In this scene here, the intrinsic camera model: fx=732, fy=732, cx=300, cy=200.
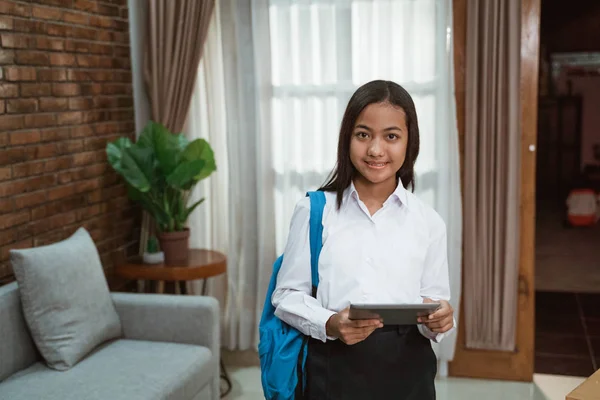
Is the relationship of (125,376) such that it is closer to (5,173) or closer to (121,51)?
(5,173)

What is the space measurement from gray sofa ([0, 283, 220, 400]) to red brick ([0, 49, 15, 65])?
90 centimetres

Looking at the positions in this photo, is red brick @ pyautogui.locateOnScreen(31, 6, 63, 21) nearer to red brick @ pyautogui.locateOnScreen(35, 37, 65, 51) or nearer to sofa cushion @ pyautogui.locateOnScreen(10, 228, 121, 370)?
red brick @ pyautogui.locateOnScreen(35, 37, 65, 51)

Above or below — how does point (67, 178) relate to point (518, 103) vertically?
below

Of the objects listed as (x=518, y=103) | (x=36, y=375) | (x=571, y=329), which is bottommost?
(x=571, y=329)

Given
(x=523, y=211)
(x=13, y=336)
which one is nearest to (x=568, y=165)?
(x=523, y=211)

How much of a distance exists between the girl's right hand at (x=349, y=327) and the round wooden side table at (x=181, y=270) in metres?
2.08

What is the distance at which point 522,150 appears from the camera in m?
3.67

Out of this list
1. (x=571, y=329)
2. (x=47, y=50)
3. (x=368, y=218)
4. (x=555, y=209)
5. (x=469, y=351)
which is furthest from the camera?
(x=555, y=209)

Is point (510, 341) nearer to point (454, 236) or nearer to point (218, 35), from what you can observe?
point (454, 236)

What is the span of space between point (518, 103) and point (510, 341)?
1232 mm

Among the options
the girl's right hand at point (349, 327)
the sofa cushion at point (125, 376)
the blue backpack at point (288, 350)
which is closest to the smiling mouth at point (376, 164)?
the blue backpack at point (288, 350)

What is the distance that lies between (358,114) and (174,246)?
2.18 m

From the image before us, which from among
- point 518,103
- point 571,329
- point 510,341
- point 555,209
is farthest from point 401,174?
point 555,209

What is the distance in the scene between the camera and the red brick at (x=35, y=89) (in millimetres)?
3080
